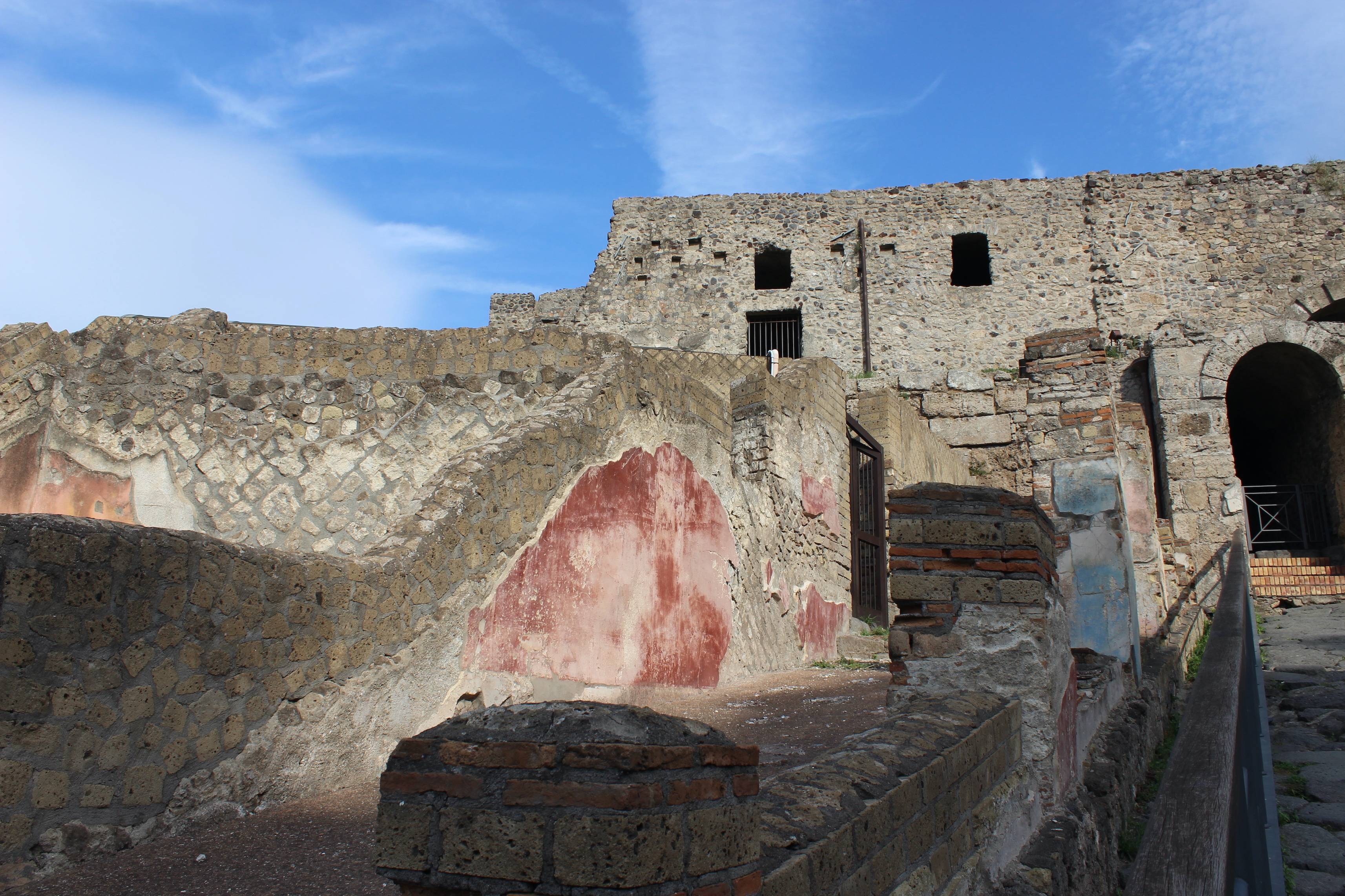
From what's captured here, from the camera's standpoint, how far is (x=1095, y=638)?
5.96 metres

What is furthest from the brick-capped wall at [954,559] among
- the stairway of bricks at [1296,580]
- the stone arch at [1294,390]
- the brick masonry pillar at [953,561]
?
the stone arch at [1294,390]

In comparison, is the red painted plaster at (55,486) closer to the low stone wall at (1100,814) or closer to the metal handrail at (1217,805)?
the low stone wall at (1100,814)

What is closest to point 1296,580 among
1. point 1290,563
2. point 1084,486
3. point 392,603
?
point 1290,563

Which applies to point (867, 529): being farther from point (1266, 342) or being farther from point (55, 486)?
point (55, 486)

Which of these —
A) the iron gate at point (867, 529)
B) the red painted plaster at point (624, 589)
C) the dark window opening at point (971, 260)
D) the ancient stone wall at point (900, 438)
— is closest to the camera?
the red painted plaster at point (624, 589)

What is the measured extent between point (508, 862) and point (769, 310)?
19724 millimetres

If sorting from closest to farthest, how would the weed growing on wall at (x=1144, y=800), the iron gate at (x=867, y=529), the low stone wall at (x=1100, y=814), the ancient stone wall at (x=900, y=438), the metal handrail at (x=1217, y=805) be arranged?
the metal handrail at (x=1217, y=805), the low stone wall at (x=1100, y=814), the weed growing on wall at (x=1144, y=800), the iron gate at (x=867, y=529), the ancient stone wall at (x=900, y=438)

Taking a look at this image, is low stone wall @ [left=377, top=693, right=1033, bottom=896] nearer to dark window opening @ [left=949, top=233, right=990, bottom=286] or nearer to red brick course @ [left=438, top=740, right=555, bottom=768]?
red brick course @ [left=438, top=740, right=555, bottom=768]

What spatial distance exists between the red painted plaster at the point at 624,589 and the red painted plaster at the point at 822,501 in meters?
1.64

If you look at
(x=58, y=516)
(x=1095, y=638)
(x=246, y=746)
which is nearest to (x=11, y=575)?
(x=58, y=516)

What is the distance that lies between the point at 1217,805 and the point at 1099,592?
4556 millimetres

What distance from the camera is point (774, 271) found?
2173 centimetres

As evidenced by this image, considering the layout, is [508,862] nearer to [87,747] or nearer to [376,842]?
[376,842]

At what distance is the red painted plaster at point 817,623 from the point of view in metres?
7.96
